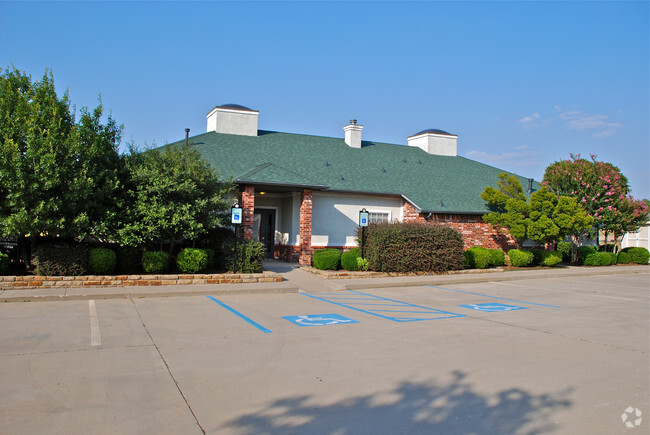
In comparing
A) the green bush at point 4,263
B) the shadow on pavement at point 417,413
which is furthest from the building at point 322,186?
the shadow on pavement at point 417,413

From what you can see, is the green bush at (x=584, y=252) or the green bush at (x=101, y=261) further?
the green bush at (x=584, y=252)

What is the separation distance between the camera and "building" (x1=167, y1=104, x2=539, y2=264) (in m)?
19.2

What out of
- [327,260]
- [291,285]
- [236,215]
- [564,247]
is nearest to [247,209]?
[236,215]

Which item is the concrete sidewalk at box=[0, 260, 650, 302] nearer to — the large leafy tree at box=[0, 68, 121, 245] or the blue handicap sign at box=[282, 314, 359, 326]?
the large leafy tree at box=[0, 68, 121, 245]

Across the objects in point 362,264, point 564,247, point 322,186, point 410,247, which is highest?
point 322,186

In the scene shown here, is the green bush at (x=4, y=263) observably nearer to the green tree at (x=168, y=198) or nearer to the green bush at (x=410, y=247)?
the green tree at (x=168, y=198)

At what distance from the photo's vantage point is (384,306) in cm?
1183

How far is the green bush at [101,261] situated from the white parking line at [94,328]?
2927mm

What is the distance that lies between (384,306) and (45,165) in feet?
28.8

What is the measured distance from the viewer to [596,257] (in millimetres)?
Answer: 23750

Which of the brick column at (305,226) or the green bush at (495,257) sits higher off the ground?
the brick column at (305,226)

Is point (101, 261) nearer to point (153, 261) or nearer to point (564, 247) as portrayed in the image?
point (153, 261)

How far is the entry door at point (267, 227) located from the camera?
21562 millimetres

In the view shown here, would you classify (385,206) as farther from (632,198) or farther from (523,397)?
(523,397)
